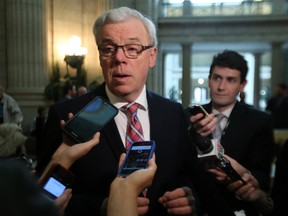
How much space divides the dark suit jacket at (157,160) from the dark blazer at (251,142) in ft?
1.65

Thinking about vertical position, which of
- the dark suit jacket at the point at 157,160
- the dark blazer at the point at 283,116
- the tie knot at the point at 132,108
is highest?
the tie knot at the point at 132,108

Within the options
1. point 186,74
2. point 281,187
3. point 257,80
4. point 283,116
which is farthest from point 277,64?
point 281,187

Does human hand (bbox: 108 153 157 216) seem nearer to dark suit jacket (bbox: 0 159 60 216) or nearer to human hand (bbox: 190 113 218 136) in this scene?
human hand (bbox: 190 113 218 136)

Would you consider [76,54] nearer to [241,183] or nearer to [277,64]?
[241,183]

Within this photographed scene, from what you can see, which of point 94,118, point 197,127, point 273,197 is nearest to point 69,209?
point 94,118

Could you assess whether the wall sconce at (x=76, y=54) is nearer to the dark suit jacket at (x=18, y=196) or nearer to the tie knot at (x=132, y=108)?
the tie knot at (x=132, y=108)

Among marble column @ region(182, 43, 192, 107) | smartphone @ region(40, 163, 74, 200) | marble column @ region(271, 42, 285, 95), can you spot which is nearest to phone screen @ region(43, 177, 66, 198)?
smartphone @ region(40, 163, 74, 200)

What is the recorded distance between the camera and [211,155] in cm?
151

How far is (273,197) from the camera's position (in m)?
1.78

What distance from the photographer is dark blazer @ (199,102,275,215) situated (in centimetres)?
200

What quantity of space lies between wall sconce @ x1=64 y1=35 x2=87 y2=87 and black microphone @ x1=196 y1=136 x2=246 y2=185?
6.56 m

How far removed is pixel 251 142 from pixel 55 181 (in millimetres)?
1340

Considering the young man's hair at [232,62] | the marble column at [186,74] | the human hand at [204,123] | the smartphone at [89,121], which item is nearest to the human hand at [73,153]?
the smartphone at [89,121]

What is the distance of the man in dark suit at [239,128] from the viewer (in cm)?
193
